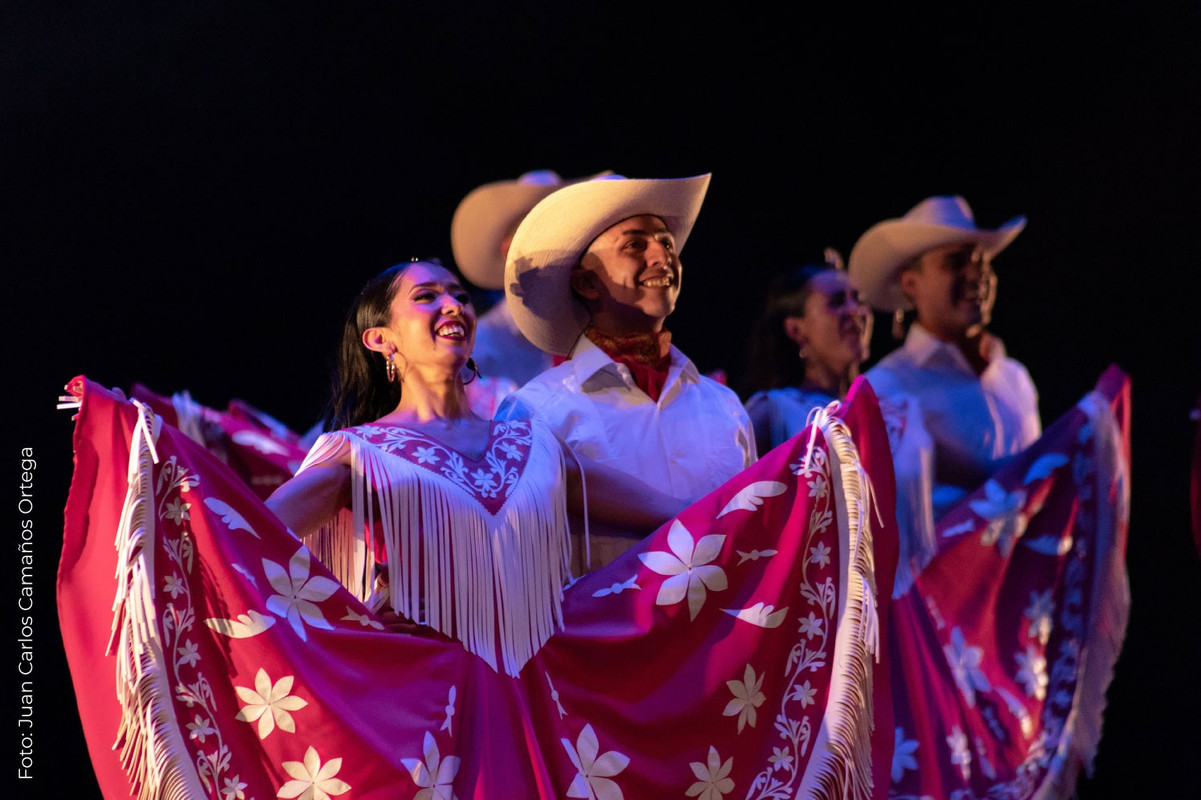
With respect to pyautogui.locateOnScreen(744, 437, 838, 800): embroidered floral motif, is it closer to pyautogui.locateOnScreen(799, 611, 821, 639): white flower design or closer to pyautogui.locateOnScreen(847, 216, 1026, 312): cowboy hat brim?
pyautogui.locateOnScreen(799, 611, 821, 639): white flower design

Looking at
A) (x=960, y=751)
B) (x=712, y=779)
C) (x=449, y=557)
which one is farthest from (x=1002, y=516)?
(x=449, y=557)

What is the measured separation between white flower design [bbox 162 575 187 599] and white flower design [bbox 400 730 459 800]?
18.4 inches

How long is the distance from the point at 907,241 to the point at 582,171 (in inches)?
47.1

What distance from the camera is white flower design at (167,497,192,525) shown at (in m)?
2.41

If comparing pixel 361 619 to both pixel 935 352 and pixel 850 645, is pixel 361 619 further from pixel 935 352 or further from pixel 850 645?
pixel 935 352

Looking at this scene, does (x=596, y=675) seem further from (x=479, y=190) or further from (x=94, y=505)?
(x=479, y=190)

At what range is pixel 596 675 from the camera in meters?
2.59

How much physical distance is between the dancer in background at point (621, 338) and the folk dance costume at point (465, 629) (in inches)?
8.8

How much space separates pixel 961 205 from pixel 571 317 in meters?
2.11

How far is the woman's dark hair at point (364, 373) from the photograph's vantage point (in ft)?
9.59

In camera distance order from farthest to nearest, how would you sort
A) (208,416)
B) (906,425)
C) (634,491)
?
(906,425) < (208,416) < (634,491)

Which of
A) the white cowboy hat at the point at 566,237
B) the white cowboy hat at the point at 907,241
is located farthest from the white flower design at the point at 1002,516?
the white cowboy hat at the point at 566,237

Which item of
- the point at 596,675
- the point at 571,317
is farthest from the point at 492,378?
the point at 596,675

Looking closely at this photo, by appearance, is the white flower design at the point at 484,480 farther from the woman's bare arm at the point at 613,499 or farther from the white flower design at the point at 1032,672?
the white flower design at the point at 1032,672
